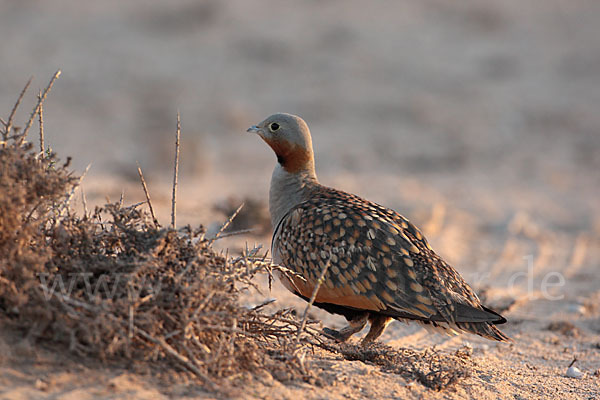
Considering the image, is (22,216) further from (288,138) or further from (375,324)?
(288,138)

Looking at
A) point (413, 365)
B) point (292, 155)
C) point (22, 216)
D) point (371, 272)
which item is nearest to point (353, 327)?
point (371, 272)

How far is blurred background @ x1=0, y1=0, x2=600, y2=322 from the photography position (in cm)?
1100

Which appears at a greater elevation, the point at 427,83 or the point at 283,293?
the point at 427,83

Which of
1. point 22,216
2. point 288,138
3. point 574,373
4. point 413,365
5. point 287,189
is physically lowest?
point 413,365

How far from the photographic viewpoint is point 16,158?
3121 millimetres

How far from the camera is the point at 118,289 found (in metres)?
3.08

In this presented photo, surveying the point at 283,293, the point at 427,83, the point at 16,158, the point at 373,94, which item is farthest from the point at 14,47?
the point at 16,158

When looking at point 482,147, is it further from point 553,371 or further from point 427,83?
point 553,371

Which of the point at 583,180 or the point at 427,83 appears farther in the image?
the point at 427,83

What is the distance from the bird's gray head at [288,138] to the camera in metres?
5.13

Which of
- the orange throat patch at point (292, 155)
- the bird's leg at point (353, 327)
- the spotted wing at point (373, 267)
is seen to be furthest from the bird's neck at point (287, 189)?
the bird's leg at point (353, 327)

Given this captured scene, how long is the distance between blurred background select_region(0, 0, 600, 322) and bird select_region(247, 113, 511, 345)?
326cm

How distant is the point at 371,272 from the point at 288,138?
1.44 m

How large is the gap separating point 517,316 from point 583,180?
907cm
